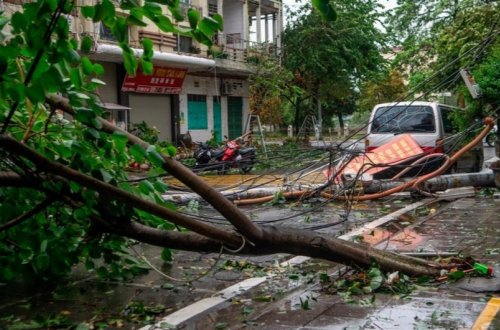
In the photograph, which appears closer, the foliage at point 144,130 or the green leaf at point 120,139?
the green leaf at point 120,139

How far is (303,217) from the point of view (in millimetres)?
10359

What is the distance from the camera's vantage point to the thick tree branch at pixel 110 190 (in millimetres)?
4469

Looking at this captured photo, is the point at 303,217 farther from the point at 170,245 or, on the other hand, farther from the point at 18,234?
the point at 18,234

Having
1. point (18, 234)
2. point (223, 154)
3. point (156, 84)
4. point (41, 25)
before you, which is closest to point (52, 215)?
point (18, 234)

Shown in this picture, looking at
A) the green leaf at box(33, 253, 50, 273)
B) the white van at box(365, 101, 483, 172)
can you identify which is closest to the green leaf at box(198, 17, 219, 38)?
the green leaf at box(33, 253, 50, 273)

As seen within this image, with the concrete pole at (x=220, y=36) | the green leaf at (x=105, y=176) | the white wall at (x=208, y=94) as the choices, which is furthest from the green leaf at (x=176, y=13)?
the concrete pole at (x=220, y=36)

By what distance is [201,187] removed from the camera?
5059 mm

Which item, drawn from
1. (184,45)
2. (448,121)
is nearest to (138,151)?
(448,121)

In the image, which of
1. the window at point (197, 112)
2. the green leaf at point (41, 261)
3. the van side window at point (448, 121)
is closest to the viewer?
the green leaf at point (41, 261)

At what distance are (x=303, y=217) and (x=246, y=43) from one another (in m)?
19.4

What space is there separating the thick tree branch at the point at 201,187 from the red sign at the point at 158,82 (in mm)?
17614

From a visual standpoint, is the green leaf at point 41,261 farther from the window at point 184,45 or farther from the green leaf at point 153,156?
the window at point 184,45

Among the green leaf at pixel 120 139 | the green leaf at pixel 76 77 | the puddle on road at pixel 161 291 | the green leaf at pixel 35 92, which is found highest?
the green leaf at pixel 76 77

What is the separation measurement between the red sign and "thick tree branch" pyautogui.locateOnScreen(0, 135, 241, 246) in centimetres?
1761
